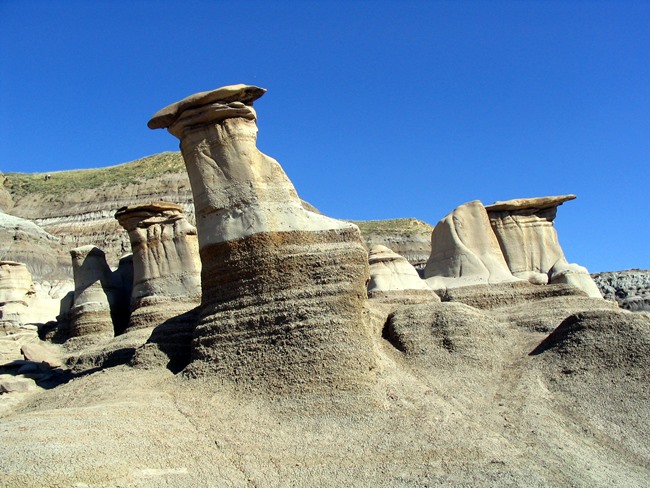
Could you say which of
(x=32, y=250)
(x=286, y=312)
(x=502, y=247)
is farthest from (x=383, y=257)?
(x=32, y=250)

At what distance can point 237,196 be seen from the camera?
14977 millimetres

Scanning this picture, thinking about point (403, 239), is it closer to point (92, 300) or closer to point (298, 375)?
point (92, 300)

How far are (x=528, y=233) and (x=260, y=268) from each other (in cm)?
1843

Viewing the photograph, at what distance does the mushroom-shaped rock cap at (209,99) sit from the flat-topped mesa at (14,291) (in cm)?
1522

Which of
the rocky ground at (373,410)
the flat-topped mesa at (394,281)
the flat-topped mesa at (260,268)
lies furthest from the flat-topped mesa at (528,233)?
the flat-topped mesa at (260,268)

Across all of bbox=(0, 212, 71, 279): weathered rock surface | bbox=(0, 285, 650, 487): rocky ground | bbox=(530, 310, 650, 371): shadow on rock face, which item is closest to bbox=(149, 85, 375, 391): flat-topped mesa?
bbox=(0, 285, 650, 487): rocky ground

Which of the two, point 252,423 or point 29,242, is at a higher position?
point 29,242

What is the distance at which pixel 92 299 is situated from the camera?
24.0 metres

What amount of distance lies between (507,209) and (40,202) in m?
52.9

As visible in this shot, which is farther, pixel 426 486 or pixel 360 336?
pixel 360 336

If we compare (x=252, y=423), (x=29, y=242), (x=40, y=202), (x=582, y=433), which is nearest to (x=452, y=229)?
(x=582, y=433)

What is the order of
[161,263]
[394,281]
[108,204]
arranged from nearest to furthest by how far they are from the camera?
[161,263] → [394,281] → [108,204]

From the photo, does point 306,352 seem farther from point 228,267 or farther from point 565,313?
point 565,313

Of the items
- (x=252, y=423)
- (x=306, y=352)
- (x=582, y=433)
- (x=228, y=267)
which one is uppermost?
(x=228, y=267)
